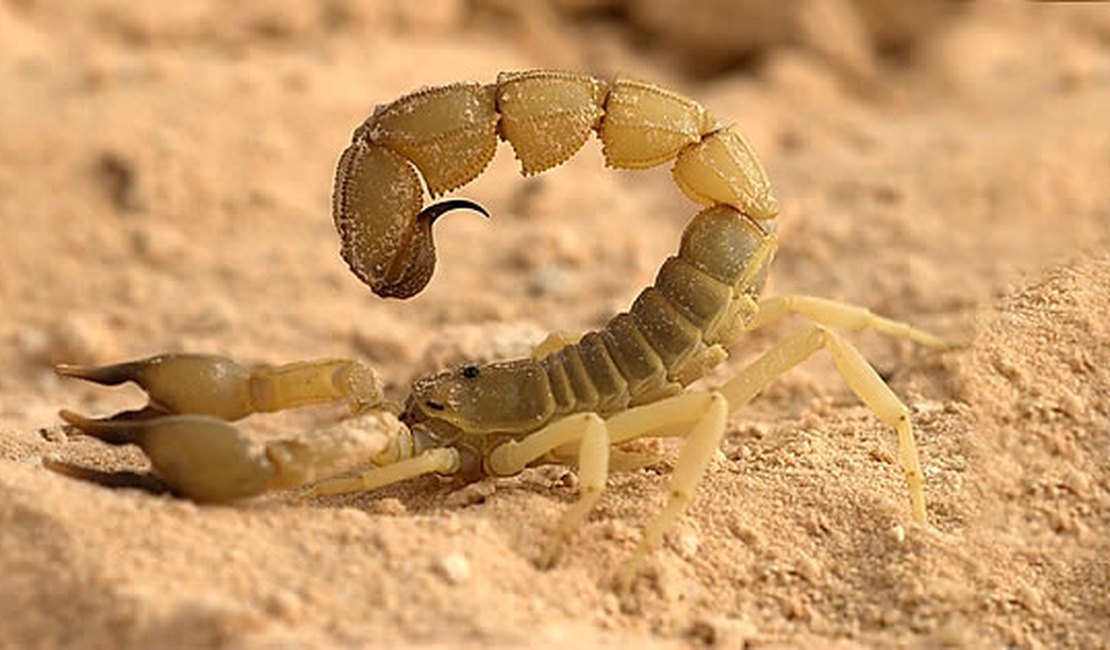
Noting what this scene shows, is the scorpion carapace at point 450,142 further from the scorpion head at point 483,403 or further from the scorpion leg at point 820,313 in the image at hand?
the scorpion leg at point 820,313

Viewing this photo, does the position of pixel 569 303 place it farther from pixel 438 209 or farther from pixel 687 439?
pixel 687 439

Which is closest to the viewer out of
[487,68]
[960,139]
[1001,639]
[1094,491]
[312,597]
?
[312,597]

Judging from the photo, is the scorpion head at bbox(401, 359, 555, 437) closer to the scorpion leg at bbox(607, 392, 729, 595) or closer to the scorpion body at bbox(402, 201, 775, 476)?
the scorpion body at bbox(402, 201, 775, 476)

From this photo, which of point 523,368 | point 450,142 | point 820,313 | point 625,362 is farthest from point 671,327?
point 450,142

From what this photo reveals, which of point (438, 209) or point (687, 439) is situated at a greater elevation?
point (438, 209)

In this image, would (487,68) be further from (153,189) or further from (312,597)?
(312,597)

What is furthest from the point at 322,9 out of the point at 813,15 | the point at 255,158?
the point at 813,15
